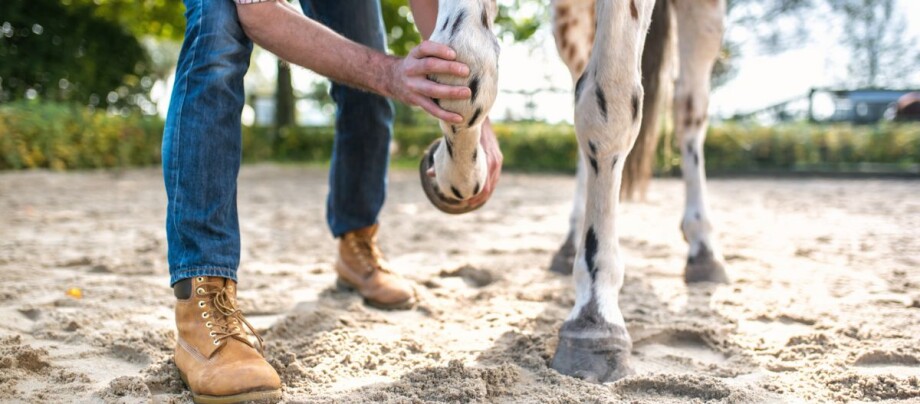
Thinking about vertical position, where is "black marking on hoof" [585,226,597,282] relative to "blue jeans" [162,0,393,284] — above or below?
below

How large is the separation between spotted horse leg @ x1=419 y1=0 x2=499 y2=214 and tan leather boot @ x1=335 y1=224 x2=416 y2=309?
2.49ft

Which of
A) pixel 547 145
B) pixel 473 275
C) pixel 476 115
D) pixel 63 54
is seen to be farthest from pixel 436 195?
pixel 63 54

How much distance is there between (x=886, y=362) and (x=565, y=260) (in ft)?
4.72

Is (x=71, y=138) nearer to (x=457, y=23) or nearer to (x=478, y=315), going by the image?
(x=478, y=315)

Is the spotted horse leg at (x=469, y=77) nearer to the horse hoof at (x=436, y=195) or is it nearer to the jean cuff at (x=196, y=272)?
the horse hoof at (x=436, y=195)

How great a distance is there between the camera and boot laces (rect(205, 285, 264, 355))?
1666 millimetres

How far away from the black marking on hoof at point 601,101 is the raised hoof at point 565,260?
135cm

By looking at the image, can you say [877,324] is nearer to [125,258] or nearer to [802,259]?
[802,259]

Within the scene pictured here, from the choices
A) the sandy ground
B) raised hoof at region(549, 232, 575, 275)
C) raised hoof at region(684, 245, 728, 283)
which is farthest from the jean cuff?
raised hoof at region(684, 245, 728, 283)

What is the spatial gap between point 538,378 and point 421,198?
17.1ft

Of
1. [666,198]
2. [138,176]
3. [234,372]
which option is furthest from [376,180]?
[138,176]

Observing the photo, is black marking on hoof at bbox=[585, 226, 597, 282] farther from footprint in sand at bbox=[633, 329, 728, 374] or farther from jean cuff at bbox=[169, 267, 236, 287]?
jean cuff at bbox=[169, 267, 236, 287]

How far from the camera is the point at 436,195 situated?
1.93 m

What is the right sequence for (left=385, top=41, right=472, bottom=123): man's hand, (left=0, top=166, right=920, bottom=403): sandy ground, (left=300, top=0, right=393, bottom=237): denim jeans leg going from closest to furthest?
1. (left=385, top=41, right=472, bottom=123): man's hand
2. (left=0, top=166, right=920, bottom=403): sandy ground
3. (left=300, top=0, right=393, bottom=237): denim jeans leg
